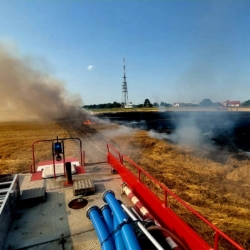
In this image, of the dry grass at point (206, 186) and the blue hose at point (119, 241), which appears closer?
the blue hose at point (119, 241)

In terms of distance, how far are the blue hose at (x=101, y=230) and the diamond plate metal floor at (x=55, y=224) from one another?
14.1 inches

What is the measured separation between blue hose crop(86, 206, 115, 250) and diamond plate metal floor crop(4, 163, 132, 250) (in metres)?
0.36

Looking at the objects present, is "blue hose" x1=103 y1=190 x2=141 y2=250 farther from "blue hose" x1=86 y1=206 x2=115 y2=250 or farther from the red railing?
the red railing

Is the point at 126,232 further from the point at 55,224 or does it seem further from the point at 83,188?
the point at 83,188

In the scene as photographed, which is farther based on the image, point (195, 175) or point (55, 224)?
point (195, 175)

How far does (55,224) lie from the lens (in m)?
4.36

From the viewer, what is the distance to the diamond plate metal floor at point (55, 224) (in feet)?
12.5

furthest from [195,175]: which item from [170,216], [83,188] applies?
[170,216]

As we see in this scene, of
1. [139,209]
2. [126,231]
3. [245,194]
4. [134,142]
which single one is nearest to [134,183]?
[139,209]

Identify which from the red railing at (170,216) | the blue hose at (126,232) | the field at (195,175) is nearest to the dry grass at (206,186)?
the field at (195,175)

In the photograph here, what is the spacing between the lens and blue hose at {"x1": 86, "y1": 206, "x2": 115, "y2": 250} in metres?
3.18

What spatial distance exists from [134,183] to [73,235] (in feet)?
6.27

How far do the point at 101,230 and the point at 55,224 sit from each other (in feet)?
4.51

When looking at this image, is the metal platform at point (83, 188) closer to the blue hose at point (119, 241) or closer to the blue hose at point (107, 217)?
the blue hose at point (107, 217)
